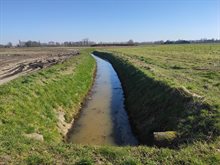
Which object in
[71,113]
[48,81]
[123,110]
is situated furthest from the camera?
[48,81]

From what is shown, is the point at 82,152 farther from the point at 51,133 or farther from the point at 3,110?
the point at 3,110

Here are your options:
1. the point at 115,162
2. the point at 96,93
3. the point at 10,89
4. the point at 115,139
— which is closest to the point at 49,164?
the point at 115,162

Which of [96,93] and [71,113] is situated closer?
[71,113]

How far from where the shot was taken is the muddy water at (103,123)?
605 inches

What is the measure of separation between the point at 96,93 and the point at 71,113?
822 cm

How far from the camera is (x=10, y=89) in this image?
17672 millimetres

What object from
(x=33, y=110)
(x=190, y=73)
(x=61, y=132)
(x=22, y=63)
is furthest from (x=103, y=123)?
(x=22, y=63)

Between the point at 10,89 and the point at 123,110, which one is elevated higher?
the point at 10,89

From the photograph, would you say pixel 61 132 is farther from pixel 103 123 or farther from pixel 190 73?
pixel 190 73

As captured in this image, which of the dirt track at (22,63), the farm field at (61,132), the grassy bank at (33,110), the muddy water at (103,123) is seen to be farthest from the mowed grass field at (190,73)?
the dirt track at (22,63)

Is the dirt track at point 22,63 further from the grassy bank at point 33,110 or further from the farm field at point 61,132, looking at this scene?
the farm field at point 61,132

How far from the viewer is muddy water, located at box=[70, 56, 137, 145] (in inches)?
605

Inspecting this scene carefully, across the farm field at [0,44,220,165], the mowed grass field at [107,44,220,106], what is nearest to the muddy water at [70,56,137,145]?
the farm field at [0,44,220,165]

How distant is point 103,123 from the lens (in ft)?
59.6
